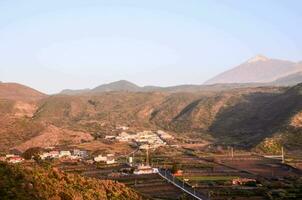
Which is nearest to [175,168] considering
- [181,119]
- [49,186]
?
[49,186]

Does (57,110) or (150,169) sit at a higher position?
(57,110)

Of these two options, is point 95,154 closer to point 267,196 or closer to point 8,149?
point 8,149

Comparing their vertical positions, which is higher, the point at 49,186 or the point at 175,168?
the point at 49,186

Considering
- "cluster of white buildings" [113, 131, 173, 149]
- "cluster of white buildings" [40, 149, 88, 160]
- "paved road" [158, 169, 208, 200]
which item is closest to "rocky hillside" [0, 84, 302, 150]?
"cluster of white buildings" [113, 131, 173, 149]

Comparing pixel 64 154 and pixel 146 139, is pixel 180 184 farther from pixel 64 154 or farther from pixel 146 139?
pixel 146 139

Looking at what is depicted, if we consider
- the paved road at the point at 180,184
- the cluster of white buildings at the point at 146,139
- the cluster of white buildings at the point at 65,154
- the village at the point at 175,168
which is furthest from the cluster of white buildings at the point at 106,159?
the cluster of white buildings at the point at 146,139

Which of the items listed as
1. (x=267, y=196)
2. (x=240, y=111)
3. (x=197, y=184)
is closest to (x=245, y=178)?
(x=197, y=184)
